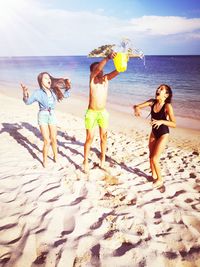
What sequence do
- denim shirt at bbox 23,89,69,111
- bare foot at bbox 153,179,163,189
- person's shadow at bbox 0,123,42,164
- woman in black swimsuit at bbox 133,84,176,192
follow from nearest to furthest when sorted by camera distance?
woman in black swimsuit at bbox 133,84,176,192, bare foot at bbox 153,179,163,189, denim shirt at bbox 23,89,69,111, person's shadow at bbox 0,123,42,164

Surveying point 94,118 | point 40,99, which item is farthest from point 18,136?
point 94,118

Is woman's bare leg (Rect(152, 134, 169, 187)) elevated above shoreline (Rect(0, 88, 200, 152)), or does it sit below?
above

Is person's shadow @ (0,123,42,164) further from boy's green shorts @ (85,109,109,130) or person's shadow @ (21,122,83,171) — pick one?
boy's green shorts @ (85,109,109,130)

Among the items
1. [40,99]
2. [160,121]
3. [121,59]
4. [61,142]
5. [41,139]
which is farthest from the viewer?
[41,139]

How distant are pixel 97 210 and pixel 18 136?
4.27 meters

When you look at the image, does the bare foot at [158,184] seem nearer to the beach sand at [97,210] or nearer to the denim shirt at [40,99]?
the beach sand at [97,210]

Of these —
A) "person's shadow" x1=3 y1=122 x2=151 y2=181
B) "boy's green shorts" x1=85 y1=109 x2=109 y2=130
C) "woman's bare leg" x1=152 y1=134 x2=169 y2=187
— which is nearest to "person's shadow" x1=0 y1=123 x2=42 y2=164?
"person's shadow" x1=3 y1=122 x2=151 y2=181

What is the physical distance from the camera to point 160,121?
12.3 feet

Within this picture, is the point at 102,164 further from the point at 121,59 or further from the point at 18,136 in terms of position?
the point at 18,136

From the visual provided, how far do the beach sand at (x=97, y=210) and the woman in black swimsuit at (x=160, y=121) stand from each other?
1.94 ft

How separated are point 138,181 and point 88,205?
4.12ft

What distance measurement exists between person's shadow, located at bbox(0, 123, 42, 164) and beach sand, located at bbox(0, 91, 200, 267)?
0.17 feet

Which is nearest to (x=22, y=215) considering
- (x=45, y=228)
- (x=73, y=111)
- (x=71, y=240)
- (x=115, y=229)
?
(x=45, y=228)

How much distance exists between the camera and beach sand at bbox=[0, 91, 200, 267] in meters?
2.58
